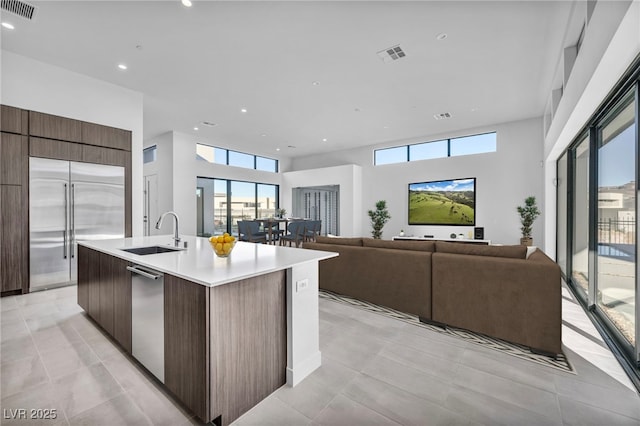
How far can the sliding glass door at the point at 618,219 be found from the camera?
2213 mm

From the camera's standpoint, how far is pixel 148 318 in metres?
1.90

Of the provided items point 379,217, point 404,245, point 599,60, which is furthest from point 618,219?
point 379,217

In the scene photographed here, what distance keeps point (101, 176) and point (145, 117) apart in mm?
2381

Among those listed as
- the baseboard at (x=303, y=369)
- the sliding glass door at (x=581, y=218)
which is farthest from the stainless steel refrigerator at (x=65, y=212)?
the sliding glass door at (x=581, y=218)

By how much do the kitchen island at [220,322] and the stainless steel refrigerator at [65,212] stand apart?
265 centimetres

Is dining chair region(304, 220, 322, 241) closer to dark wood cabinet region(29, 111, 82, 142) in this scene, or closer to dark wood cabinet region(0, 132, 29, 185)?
dark wood cabinet region(29, 111, 82, 142)

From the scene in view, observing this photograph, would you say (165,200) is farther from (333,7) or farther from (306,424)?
(306,424)

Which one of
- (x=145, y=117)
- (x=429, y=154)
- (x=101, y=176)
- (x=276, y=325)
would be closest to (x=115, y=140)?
(x=101, y=176)

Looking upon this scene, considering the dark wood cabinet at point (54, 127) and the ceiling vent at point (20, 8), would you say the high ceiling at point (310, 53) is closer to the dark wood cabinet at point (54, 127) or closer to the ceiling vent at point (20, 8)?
the ceiling vent at point (20, 8)

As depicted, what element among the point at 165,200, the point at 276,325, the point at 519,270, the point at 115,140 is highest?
the point at 115,140

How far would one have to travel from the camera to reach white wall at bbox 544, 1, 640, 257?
167 cm

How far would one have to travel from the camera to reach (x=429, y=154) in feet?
26.0

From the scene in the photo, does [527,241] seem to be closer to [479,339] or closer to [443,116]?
[443,116]

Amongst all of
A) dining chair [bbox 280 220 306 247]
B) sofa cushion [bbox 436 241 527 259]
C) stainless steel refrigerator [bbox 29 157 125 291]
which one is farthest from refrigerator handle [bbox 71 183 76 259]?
sofa cushion [bbox 436 241 527 259]
